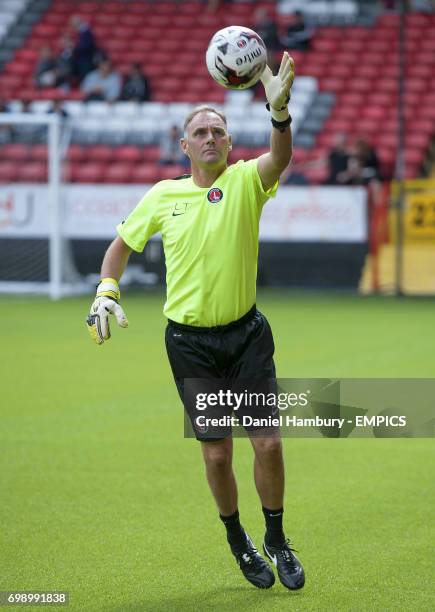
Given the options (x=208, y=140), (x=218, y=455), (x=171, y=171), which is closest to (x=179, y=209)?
(x=208, y=140)

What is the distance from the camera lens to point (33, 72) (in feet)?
83.8

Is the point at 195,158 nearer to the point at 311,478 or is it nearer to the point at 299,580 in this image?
the point at 299,580

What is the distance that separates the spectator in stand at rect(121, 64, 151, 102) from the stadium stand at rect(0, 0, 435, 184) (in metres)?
0.19

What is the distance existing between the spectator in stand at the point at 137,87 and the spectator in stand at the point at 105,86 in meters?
0.31

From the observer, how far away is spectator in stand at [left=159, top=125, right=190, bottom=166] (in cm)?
1973

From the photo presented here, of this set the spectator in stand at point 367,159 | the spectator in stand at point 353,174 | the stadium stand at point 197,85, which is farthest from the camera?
the stadium stand at point 197,85

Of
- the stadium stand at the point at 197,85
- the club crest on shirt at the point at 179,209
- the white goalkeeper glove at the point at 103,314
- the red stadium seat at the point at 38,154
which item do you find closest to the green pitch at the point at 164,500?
the white goalkeeper glove at the point at 103,314

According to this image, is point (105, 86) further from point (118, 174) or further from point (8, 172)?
point (8, 172)

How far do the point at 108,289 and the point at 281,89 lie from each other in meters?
1.25

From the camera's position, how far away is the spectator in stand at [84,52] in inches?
921

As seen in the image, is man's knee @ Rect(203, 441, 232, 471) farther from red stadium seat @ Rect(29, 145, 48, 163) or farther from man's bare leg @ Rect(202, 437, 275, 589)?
red stadium seat @ Rect(29, 145, 48, 163)

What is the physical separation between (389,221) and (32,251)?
5506mm

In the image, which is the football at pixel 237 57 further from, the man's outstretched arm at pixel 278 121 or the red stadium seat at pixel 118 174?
the red stadium seat at pixel 118 174

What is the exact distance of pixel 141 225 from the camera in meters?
5.47
